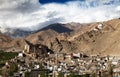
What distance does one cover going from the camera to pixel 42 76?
140 metres

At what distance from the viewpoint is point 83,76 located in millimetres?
129000

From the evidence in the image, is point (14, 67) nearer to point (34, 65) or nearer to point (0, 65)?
point (0, 65)

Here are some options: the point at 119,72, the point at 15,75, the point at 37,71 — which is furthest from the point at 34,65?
the point at 119,72

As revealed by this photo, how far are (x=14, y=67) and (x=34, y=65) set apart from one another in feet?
67.7

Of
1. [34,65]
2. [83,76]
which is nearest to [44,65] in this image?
[34,65]

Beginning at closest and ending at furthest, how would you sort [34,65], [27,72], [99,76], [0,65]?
[99,76] < [27,72] < [0,65] < [34,65]

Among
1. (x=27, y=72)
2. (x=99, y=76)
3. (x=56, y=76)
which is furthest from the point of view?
(x=27, y=72)

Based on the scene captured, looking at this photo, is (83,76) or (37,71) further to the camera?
(37,71)

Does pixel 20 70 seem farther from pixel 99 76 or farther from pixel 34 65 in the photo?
pixel 99 76

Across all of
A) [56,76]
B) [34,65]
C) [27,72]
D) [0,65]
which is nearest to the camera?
[56,76]

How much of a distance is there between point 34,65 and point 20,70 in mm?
23301

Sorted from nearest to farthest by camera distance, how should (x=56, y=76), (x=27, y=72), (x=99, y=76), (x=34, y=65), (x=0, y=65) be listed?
1. (x=99, y=76)
2. (x=56, y=76)
3. (x=27, y=72)
4. (x=0, y=65)
5. (x=34, y=65)

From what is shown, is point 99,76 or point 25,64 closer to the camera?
point 99,76

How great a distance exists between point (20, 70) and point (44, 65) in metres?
29.9
